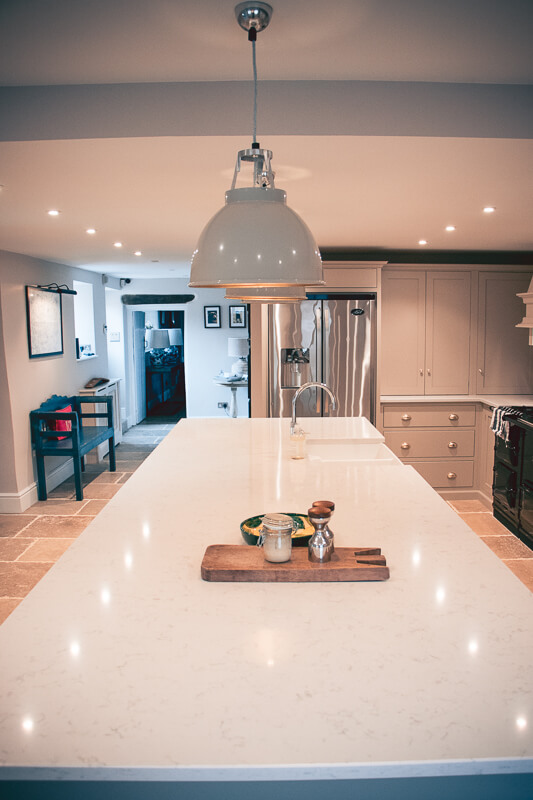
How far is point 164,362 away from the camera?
12.4 meters

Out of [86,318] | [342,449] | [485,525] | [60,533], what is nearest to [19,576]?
[60,533]

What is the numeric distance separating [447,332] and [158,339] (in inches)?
295

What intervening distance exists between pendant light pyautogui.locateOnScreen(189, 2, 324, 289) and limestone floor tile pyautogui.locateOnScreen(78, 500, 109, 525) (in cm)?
407

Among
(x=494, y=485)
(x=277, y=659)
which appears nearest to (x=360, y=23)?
(x=277, y=659)

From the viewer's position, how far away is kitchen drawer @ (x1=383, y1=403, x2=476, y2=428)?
544cm

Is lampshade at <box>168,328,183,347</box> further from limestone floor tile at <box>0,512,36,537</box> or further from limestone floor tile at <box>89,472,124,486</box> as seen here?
limestone floor tile at <box>0,512,36,537</box>

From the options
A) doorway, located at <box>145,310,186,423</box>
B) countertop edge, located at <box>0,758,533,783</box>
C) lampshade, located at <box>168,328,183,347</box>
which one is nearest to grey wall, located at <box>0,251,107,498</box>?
countertop edge, located at <box>0,758,533,783</box>

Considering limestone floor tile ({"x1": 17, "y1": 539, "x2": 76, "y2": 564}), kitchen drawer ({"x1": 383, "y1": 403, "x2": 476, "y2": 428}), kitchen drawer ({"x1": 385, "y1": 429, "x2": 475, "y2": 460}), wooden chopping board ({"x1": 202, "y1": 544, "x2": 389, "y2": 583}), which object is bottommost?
limestone floor tile ({"x1": 17, "y1": 539, "x2": 76, "y2": 564})

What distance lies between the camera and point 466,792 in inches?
41.4

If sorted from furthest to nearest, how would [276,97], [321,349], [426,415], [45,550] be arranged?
[426,415] < [321,349] < [45,550] < [276,97]

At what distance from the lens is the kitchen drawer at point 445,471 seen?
18.0ft

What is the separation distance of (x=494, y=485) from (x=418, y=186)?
315 centimetres

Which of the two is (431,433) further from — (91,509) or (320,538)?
(320,538)

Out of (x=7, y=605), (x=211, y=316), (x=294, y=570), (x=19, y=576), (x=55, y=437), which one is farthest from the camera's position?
(x=211, y=316)
